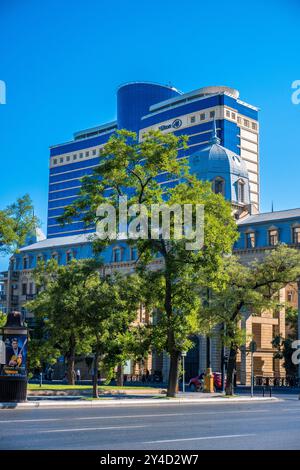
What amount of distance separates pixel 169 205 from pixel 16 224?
1028 centimetres

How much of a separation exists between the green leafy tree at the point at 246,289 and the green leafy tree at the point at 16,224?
1157cm

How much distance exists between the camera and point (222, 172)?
70.6 metres

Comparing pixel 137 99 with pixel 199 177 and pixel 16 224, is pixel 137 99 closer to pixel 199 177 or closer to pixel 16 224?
pixel 199 177

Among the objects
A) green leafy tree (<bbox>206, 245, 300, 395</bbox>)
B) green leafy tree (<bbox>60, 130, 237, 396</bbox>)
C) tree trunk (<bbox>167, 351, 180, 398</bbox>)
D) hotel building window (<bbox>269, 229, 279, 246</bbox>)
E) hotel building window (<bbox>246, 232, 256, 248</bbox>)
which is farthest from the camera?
hotel building window (<bbox>246, 232, 256, 248</bbox>)

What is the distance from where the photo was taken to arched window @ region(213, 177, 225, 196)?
228 feet

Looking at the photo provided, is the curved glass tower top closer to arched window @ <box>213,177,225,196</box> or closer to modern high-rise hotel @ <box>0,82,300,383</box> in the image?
modern high-rise hotel @ <box>0,82,300,383</box>

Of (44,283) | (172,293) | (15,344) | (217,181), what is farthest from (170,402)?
(217,181)

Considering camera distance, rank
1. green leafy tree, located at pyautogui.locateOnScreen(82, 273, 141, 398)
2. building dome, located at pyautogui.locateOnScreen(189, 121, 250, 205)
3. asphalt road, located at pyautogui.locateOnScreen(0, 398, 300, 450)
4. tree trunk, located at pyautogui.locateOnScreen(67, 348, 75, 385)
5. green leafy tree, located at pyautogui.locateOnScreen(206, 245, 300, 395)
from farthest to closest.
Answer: building dome, located at pyautogui.locateOnScreen(189, 121, 250, 205) < tree trunk, located at pyautogui.locateOnScreen(67, 348, 75, 385) < green leafy tree, located at pyautogui.locateOnScreen(206, 245, 300, 395) < green leafy tree, located at pyautogui.locateOnScreen(82, 273, 141, 398) < asphalt road, located at pyautogui.locateOnScreen(0, 398, 300, 450)

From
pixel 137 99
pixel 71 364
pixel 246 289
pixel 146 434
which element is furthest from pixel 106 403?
pixel 137 99

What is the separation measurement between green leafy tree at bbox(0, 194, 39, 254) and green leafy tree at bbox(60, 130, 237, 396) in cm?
439

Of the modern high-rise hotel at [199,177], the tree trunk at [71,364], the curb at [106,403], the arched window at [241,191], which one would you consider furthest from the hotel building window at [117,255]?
the curb at [106,403]

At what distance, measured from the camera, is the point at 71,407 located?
25.8m

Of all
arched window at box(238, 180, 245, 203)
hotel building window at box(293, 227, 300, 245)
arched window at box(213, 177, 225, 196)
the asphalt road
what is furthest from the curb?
arched window at box(238, 180, 245, 203)

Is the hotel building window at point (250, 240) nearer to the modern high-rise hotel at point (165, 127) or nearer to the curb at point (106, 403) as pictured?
the curb at point (106, 403)
